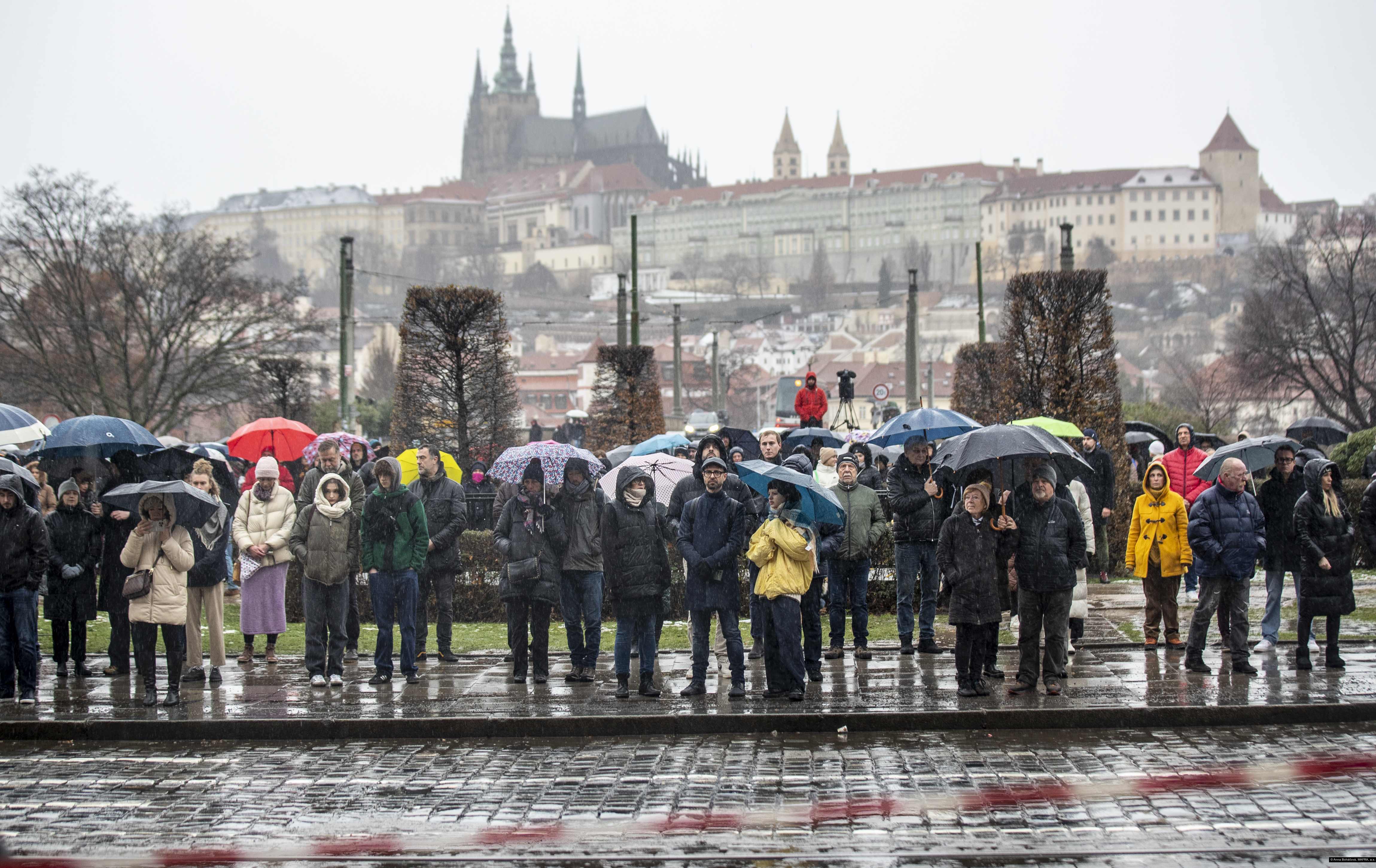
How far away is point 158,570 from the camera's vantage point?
10812 mm

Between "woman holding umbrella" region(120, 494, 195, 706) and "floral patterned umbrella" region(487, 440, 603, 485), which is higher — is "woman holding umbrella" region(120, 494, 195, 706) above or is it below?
below

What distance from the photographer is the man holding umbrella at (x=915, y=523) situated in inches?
491

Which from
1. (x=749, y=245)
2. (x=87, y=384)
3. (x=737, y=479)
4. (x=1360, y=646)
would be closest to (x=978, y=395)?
(x=1360, y=646)

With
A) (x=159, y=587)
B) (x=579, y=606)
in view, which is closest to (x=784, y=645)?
(x=579, y=606)

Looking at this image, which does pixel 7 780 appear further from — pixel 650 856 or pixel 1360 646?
pixel 1360 646

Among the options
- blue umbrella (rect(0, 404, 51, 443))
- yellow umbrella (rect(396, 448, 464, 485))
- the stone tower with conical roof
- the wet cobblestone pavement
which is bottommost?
the wet cobblestone pavement

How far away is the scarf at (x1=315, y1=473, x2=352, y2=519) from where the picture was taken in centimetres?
1153

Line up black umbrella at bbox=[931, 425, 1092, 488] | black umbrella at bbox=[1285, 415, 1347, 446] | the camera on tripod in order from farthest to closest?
the camera on tripod → black umbrella at bbox=[1285, 415, 1347, 446] → black umbrella at bbox=[931, 425, 1092, 488]

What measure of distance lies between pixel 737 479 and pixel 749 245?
579 feet

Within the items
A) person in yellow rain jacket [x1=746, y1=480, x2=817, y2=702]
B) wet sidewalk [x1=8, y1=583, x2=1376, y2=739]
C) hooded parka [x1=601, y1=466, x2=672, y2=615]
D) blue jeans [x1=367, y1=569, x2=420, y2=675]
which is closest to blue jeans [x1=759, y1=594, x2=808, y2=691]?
person in yellow rain jacket [x1=746, y1=480, x2=817, y2=702]

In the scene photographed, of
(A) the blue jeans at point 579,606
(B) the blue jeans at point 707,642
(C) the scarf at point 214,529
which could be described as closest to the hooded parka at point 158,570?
(C) the scarf at point 214,529

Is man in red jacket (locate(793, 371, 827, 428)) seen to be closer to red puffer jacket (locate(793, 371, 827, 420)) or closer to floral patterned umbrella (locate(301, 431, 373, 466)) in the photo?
red puffer jacket (locate(793, 371, 827, 420))

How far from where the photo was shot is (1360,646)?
39.6 feet

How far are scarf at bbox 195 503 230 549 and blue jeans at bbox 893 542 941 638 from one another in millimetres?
5627
